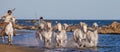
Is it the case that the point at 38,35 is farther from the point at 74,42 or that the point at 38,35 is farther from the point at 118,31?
the point at 118,31

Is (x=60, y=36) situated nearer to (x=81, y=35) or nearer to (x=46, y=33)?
(x=46, y=33)

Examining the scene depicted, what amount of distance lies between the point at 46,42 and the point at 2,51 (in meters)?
7.17
